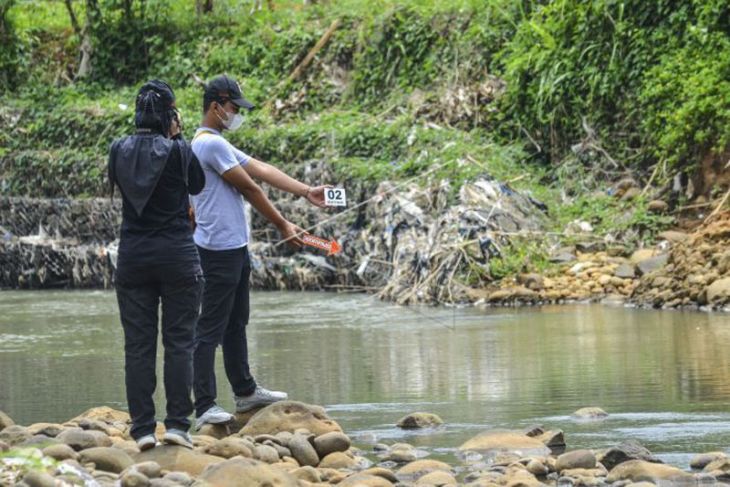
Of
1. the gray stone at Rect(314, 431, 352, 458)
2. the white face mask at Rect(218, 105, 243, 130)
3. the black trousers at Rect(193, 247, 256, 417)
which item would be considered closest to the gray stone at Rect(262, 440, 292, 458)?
the gray stone at Rect(314, 431, 352, 458)

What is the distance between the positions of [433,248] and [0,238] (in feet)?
26.4

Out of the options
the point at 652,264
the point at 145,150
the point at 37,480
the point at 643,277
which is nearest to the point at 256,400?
the point at 145,150

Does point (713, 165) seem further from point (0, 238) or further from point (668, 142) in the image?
point (0, 238)

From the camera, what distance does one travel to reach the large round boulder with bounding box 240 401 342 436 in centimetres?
838

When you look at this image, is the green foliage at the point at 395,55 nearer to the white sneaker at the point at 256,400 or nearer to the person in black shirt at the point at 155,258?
the white sneaker at the point at 256,400

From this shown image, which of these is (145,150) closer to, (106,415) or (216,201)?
(216,201)

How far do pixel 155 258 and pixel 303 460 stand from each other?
1.33 metres

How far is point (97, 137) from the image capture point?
2516 cm

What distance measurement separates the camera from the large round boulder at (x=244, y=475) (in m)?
6.59

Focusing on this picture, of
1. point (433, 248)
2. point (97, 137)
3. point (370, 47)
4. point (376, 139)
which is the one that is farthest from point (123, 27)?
point (433, 248)

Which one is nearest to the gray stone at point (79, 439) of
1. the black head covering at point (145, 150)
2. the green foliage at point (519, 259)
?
the black head covering at point (145, 150)

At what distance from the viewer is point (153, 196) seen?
24.6ft

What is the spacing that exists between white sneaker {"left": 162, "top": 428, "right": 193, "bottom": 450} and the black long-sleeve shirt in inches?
33.4

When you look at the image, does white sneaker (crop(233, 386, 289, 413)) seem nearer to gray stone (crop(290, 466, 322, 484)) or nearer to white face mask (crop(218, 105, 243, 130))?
white face mask (crop(218, 105, 243, 130))
